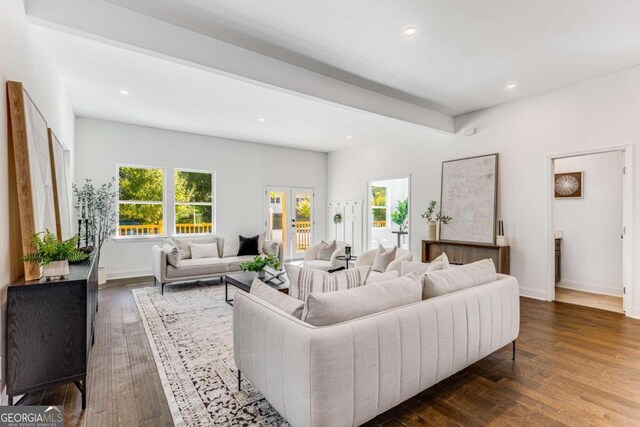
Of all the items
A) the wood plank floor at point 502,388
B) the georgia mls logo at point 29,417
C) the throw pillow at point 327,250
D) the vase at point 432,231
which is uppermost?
the vase at point 432,231

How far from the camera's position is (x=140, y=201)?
20.7ft

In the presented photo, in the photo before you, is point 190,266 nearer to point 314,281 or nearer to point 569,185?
point 314,281

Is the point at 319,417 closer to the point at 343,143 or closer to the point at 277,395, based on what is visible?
the point at 277,395

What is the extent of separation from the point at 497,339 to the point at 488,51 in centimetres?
297

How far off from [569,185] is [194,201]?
7.25m

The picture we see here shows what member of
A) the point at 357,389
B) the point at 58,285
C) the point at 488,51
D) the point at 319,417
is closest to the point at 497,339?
the point at 357,389

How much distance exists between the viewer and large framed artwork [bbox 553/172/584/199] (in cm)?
520

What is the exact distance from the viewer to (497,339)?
2531 millimetres

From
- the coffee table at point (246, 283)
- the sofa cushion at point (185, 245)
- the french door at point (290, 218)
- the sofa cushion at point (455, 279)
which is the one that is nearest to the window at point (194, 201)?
the sofa cushion at point (185, 245)

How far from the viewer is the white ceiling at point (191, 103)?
3604 mm

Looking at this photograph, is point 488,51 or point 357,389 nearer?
point 357,389

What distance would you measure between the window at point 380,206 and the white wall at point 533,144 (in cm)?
369

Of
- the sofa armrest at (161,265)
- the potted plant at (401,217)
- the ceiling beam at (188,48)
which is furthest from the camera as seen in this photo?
the potted plant at (401,217)

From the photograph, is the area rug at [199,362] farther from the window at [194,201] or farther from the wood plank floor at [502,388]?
the window at [194,201]
